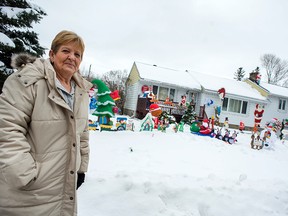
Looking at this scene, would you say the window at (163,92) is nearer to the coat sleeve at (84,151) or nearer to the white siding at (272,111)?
the white siding at (272,111)

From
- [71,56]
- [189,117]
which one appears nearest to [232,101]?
[189,117]

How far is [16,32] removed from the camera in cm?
804

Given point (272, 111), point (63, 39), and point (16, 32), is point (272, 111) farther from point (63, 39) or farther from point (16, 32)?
point (63, 39)

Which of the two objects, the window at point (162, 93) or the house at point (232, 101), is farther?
the house at point (232, 101)

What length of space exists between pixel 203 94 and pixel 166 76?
4.31 metres

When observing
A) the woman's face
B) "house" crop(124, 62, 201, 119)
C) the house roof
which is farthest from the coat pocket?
the house roof

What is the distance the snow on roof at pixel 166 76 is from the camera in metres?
19.7

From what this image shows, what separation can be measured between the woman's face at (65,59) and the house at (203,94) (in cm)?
1575

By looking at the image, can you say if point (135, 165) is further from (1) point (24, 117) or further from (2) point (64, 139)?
(1) point (24, 117)

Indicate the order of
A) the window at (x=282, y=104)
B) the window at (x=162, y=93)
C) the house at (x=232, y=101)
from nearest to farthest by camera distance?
the window at (x=162, y=93) < the house at (x=232, y=101) < the window at (x=282, y=104)

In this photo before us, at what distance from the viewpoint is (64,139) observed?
5.49ft

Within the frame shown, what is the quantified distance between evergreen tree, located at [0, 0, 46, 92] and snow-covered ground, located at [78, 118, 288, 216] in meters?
4.34

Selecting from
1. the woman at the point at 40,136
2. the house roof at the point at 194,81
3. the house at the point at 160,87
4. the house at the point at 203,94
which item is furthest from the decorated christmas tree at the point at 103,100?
the house roof at the point at 194,81

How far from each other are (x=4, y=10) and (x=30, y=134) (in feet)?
24.2
